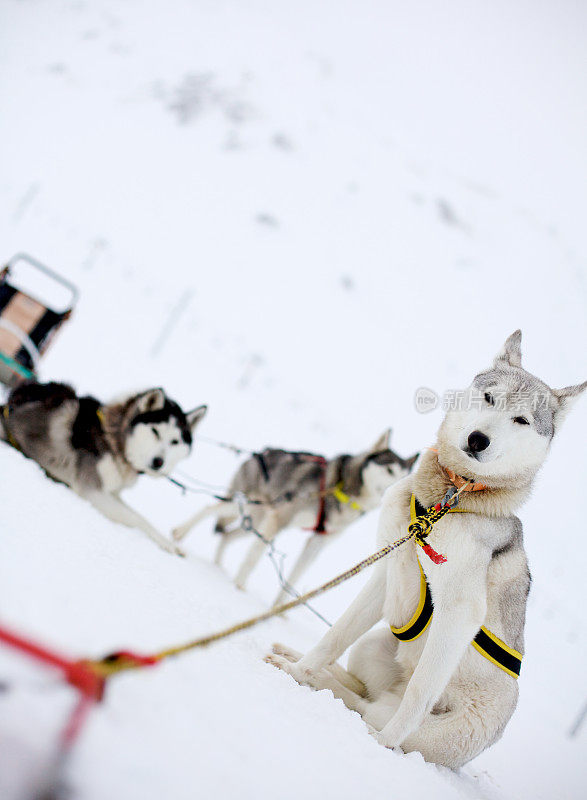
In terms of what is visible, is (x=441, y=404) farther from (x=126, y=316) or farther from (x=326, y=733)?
(x=126, y=316)

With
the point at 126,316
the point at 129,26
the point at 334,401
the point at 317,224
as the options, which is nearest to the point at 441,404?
the point at 126,316

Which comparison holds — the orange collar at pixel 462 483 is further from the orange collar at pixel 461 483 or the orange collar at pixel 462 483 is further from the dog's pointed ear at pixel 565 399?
the dog's pointed ear at pixel 565 399

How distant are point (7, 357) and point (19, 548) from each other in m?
3.75

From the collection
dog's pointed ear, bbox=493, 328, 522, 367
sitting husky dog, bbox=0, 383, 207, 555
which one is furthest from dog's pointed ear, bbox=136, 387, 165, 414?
dog's pointed ear, bbox=493, 328, 522, 367

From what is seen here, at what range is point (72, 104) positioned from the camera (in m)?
34.2

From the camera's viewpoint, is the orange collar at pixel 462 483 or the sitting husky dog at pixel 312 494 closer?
the orange collar at pixel 462 483

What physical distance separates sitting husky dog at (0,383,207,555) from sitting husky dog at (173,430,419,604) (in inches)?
45.6

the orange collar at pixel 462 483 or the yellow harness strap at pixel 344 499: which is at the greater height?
the orange collar at pixel 462 483

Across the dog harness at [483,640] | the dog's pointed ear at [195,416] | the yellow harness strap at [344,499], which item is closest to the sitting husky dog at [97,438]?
the dog's pointed ear at [195,416]

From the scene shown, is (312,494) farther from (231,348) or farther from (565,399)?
(231,348)

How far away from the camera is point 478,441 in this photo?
1.55 metres

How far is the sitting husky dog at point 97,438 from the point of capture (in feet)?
9.83

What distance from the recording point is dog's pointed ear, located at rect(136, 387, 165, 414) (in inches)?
124

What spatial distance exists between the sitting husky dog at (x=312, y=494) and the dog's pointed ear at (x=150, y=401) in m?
1.49
